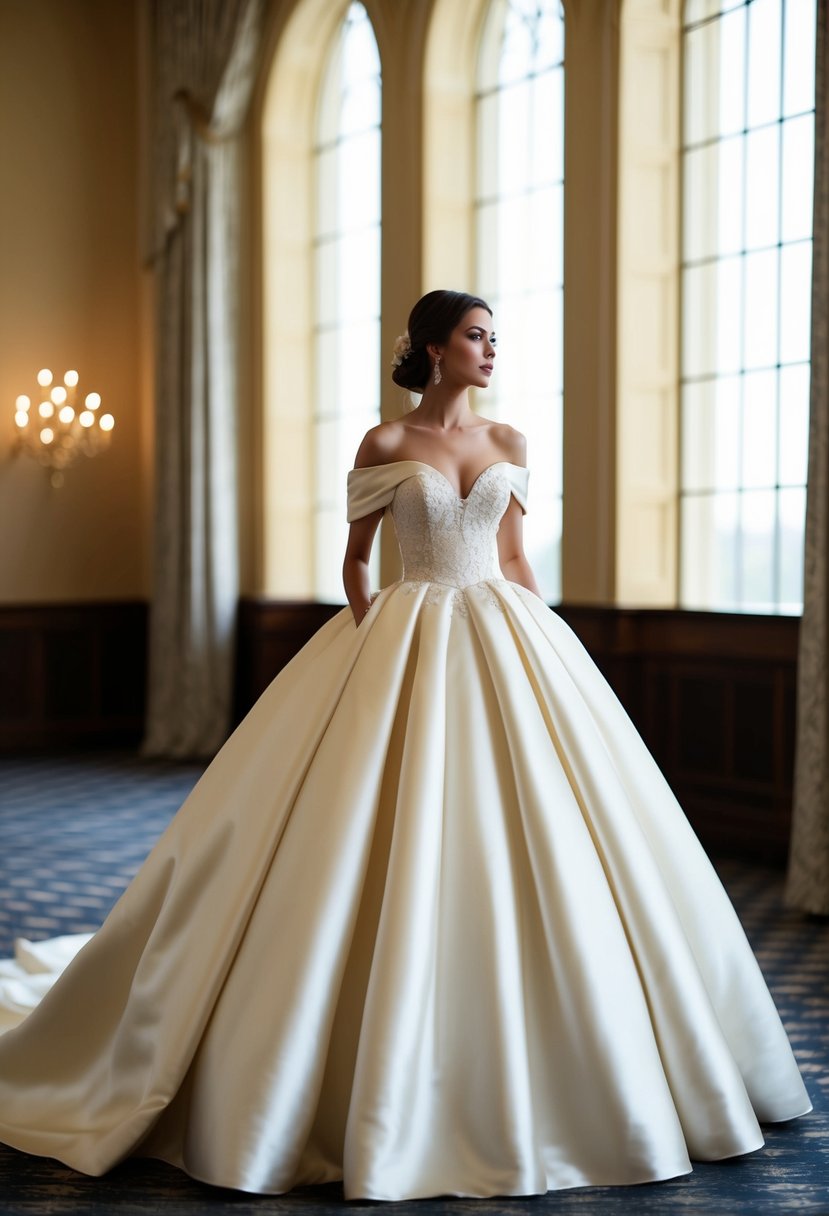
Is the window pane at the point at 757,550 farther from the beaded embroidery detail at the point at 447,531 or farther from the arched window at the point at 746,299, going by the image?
the beaded embroidery detail at the point at 447,531

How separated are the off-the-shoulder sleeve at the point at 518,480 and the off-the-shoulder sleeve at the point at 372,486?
263mm

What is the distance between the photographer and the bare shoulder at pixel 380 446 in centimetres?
318

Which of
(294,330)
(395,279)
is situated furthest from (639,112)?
(294,330)

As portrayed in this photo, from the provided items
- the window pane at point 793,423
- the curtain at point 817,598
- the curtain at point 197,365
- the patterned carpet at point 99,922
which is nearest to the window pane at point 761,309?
the window pane at point 793,423

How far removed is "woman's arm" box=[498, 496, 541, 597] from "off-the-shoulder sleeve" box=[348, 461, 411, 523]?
34cm

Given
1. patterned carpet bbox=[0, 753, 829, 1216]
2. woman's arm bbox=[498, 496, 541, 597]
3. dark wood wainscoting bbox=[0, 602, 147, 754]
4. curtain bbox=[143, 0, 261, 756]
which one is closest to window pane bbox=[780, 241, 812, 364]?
patterned carpet bbox=[0, 753, 829, 1216]

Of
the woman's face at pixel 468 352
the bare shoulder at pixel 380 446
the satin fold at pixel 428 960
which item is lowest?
the satin fold at pixel 428 960

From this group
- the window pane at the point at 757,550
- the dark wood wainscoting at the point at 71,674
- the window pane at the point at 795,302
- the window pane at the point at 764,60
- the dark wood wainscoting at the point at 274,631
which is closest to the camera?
the window pane at the point at 795,302

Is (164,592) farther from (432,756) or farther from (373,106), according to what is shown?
(432,756)

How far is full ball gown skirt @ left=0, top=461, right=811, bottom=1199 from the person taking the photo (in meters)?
2.60

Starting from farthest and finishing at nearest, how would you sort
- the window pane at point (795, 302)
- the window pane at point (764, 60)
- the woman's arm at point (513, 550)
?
the window pane at point (764, 60) → the window pane at point (795, 302) → the woman's arm at point (513, 550)

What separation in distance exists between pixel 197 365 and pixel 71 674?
7.36 ft

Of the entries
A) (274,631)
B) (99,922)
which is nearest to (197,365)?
(274,631)

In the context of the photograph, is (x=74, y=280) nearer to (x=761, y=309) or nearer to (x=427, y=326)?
(x=761, y=309)
